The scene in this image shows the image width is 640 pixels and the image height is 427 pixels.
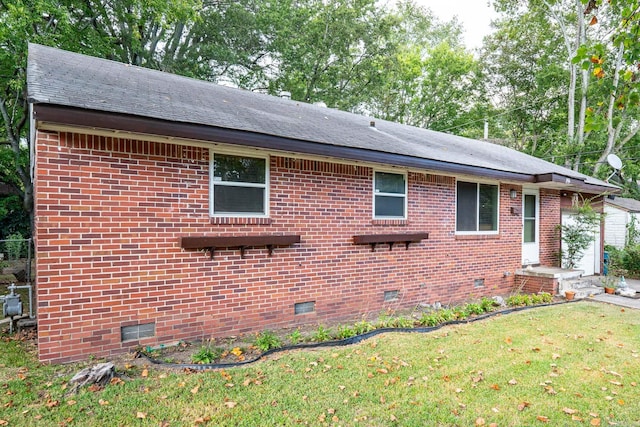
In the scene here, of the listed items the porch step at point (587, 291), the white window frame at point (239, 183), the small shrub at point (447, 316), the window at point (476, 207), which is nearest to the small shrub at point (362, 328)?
the small shrub at point (447, 316)

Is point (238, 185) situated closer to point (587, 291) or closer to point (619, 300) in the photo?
point (587, 291)

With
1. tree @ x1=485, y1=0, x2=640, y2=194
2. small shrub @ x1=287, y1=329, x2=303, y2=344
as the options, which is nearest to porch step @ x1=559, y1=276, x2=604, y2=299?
small shrub @ x1=287, y1=329, x2=303, y2=344

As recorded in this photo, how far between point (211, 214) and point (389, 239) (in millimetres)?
3323

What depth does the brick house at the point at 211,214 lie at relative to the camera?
408 cm

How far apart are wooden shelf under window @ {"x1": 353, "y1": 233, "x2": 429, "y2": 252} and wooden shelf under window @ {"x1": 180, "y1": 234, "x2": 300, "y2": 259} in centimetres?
131

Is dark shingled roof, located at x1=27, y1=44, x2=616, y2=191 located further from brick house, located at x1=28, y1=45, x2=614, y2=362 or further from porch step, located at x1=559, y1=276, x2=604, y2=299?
porch step, located at x1=559, y1=276, x2=604, y2=299

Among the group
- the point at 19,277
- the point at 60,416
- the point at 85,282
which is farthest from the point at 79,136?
the point at 19,277

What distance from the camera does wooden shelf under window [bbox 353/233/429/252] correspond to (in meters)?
6.41

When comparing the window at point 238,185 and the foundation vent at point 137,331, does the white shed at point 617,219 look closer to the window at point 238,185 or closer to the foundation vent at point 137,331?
the window at point 238,185

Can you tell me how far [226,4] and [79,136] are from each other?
51.9ft

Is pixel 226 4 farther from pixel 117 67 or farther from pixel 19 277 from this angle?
pixel 19 277

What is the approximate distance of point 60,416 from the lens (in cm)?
294

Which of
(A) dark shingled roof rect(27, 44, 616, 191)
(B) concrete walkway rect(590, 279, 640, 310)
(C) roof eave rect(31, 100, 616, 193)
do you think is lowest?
(B) concrete walkway rect(590, 279, 640, 310)

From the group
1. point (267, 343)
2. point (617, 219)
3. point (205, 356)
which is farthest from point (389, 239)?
point (617, 219)
